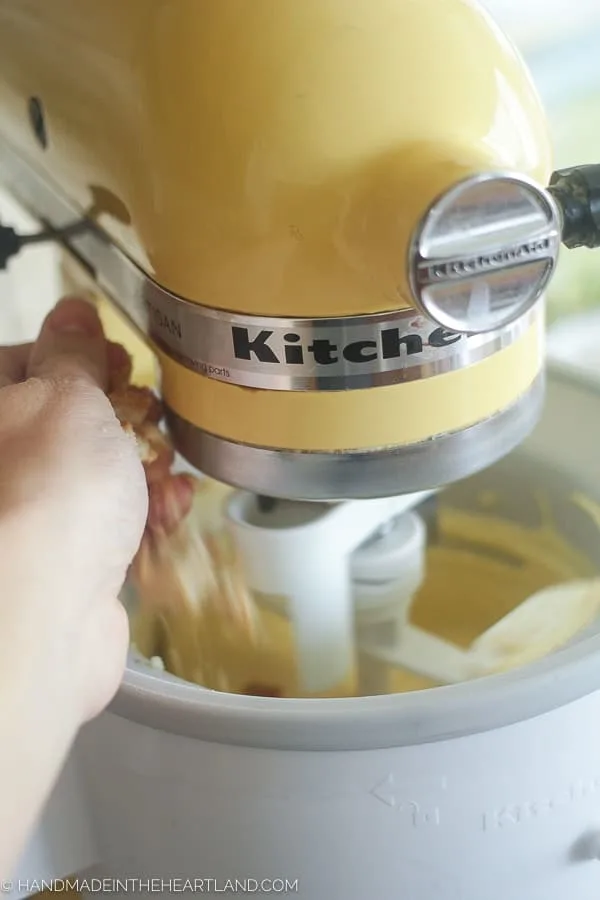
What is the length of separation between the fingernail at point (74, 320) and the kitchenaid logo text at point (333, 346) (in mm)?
146

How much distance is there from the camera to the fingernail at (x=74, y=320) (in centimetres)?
47

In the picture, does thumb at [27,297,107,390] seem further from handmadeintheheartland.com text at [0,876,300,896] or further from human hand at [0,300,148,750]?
handmadeintheheartland.com text at [0,876,300,896]

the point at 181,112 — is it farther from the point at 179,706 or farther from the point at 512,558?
the point at 512,558

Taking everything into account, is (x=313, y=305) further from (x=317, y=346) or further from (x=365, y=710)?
(x=365, y=710)

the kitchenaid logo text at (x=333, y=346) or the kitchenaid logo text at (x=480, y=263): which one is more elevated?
the kitchenaid logo text at (x=480, y=263)

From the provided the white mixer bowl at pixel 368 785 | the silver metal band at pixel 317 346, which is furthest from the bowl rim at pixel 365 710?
the silver metal band at pixel 317 346

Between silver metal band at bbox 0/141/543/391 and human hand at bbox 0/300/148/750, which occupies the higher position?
silver metal band at bbox 0/141/543/391

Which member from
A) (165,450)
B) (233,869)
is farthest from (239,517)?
(233,869)

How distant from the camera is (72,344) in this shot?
456 millimetres

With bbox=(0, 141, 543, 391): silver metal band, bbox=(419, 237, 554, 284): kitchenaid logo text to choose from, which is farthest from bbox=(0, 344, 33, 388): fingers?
bbox=(419, 237, 554, 284): kitchenaid logo text

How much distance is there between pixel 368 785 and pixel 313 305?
0.18 meters

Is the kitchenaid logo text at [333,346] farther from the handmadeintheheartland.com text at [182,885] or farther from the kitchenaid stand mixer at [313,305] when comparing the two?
the handmadeintheheartland.com text at [182,885]

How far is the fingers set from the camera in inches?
18.9

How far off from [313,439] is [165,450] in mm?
127
